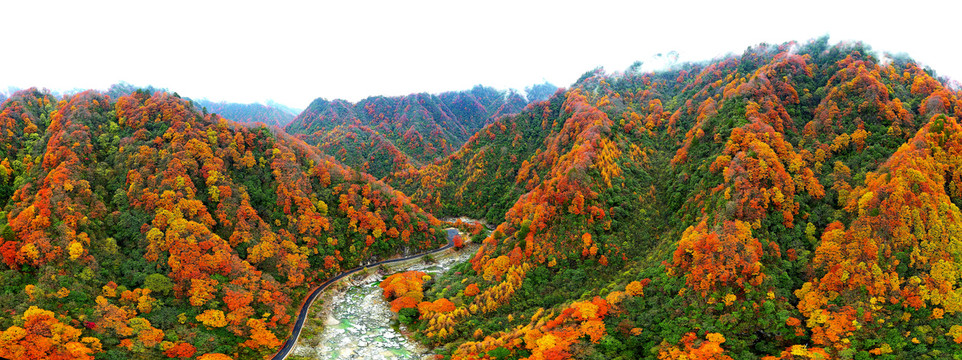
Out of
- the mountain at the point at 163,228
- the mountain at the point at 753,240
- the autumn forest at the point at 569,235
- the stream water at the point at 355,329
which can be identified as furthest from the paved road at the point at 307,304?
the mountain at the point at 753,240

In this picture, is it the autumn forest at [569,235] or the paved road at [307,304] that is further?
the paved road at [307,304]

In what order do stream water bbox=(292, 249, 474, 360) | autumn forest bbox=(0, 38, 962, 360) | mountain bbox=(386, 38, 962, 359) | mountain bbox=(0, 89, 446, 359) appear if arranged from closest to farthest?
mountain bbox=(386, 38, 962, 359) < autumn forest bbox=(0, 38, 962, 360) < mountain bbox=(0, 89, 446, 359) < stream water bbox=(292, 249, 474, 360)

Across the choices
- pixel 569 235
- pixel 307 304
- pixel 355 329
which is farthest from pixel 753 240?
pixel 307 304

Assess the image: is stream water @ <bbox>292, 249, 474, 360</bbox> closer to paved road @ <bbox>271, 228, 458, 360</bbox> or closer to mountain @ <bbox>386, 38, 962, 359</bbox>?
paved road @ <bbox>271, 228, 458, 360</bbox>

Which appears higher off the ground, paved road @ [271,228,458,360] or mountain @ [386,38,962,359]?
mountain @ [386,38,962,359]

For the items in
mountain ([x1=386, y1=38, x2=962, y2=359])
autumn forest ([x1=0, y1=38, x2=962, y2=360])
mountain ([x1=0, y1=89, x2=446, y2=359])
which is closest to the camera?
mountain ([x1=386, y1=38, x2=962, y2=359])

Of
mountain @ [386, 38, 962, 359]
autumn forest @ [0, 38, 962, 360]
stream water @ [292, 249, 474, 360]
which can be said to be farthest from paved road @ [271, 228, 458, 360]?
mountain @ [386, 38, 962, 359]

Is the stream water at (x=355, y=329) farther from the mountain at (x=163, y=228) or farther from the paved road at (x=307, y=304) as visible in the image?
the mountain at (x=163, y=228)

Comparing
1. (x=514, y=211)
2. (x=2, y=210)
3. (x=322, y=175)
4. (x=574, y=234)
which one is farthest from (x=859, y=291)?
(x=2, y=210)
